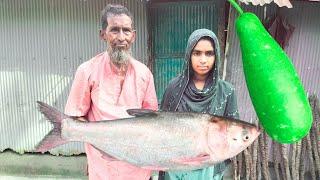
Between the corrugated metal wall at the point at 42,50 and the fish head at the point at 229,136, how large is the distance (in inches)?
128

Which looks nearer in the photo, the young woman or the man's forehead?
the young woman

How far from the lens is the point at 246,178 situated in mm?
5367

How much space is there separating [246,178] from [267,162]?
0.35 m

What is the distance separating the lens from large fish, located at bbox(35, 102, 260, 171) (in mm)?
2176

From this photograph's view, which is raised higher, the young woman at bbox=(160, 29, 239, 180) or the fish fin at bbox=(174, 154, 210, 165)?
the young woman at bbox=(160, 29, 239, 180)

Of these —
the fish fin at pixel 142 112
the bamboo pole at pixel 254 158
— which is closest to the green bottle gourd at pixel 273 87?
the fish fin at pixel 142 112

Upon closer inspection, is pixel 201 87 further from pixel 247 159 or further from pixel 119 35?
pixel 247 159

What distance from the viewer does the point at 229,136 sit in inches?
85.3

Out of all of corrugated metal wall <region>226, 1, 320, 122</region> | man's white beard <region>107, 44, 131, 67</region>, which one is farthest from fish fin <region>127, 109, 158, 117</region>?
corrugated metal wall <region>226, 1, 320, 122</region>

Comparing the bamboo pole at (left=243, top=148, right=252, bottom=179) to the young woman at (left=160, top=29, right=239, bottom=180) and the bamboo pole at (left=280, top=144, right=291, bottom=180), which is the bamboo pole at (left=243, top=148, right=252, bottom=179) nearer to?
the bamboo pole at (left=280, top=144, right=291, bottom=180)

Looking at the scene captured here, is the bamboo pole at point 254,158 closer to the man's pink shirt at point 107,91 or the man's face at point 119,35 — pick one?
the man's pink shirt at point 107,91

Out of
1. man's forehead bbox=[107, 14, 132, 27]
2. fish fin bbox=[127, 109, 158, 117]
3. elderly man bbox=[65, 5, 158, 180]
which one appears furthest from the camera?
elderly man bbox=[65, 5, 158, 180]

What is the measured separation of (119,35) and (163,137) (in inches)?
30.7

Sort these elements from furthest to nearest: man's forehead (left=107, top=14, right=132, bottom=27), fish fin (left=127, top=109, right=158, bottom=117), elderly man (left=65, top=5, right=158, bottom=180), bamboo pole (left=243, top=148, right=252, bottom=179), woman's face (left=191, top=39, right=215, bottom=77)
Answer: bamboo pole (left=243, top=148, right=252, bottom=179) < elderly man (left=65, top=5, right=158, bottom=180) < man's forehead (left=107, top=14, right=132, bottom=27) < woman's face (left=191, top=39, right=215, bottom=77) < fish fin (left=127, top=109, right=158, bottom=117)
